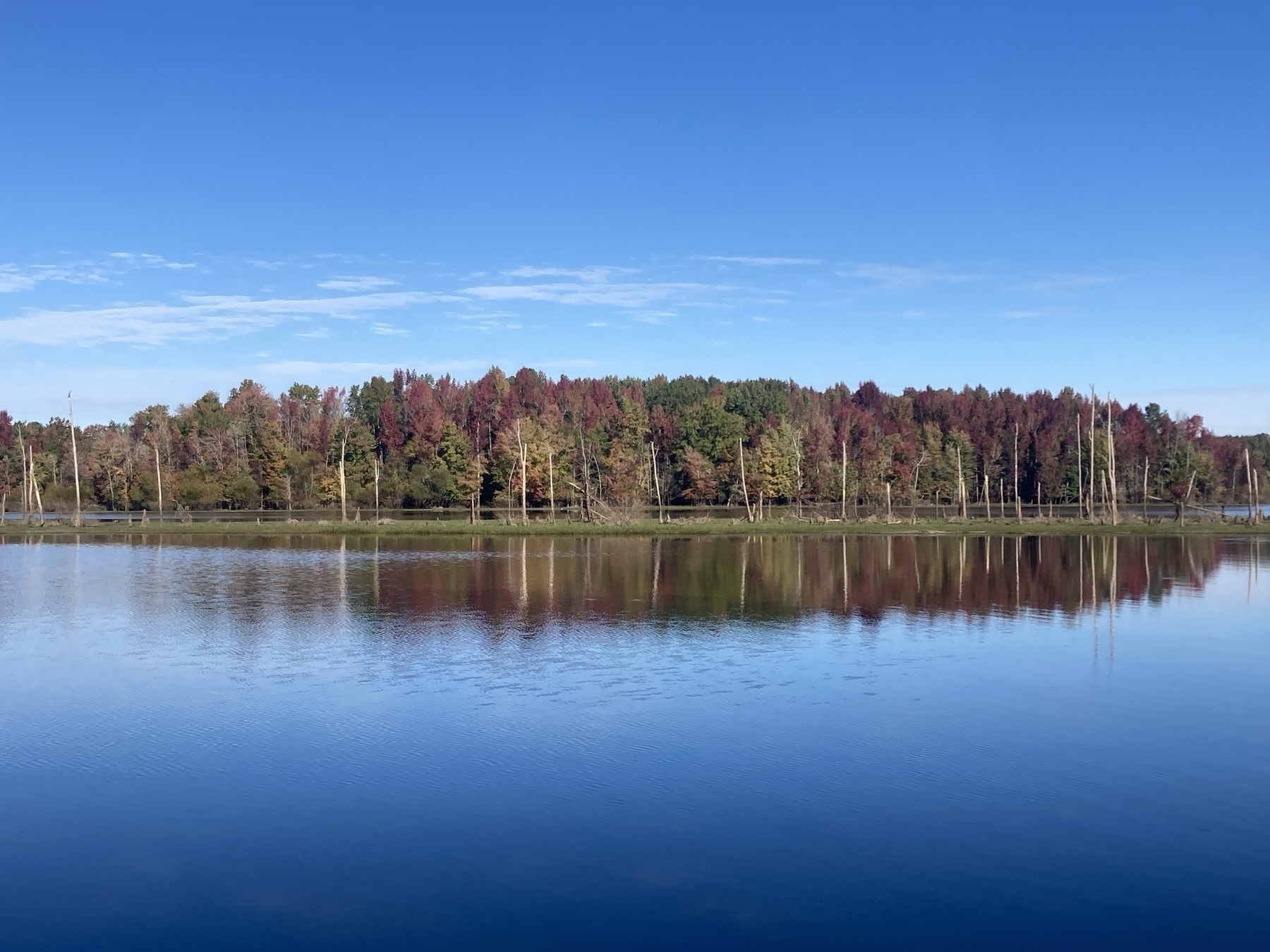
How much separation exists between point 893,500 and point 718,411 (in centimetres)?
1607

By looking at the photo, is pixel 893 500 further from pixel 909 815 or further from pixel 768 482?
pixel 909 815

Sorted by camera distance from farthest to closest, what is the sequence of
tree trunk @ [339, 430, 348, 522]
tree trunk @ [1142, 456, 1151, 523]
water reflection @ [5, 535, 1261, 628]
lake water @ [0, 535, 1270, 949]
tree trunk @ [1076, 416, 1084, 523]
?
tree trunk @ [1076, 416, 1084, 523] → tree trunk @ [1142, 456, 1151, 523] → tree trunk @ [339, 430, 348, 522] → water reflection @ [5, 535, 1261, 628] → lake water @ [0, 535, 1270, 949]

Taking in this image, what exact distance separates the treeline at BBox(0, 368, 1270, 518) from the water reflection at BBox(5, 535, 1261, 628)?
20578 millimetres

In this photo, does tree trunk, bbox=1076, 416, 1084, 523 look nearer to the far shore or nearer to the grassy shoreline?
the far shore

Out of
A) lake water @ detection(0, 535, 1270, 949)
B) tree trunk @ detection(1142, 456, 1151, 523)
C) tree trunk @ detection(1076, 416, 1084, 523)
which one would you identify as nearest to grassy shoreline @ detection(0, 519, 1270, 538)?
tree trunk @ detection(1142, 456, 1151, 523)

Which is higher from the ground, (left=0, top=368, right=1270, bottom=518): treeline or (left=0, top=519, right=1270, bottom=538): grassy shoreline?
(left=0, top=368, right=1270, bottom=518): treeline

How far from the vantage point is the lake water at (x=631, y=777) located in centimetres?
792

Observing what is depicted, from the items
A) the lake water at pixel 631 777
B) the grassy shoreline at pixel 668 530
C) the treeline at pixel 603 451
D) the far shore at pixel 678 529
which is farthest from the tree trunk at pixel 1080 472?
the lake water at pixel 631 777

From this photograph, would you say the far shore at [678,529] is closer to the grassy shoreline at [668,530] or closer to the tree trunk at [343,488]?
the grassy shoreline at [668,530]

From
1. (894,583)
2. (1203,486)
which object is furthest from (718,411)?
(894,583)

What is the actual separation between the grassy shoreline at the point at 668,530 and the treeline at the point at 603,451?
33.5 feet

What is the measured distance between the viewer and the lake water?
792cm

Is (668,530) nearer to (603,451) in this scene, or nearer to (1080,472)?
(1080,472)

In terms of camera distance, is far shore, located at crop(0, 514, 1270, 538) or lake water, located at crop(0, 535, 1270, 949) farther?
far shore, located at crop(0, 514, 1270, 538)
